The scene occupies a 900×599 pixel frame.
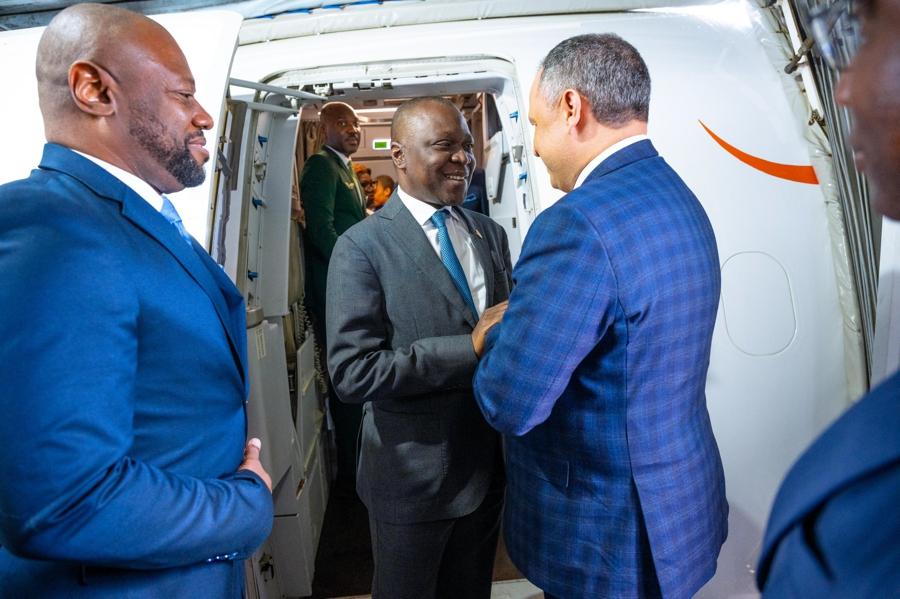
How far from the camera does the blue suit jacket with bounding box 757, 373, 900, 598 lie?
42cm

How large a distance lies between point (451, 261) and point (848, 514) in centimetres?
129

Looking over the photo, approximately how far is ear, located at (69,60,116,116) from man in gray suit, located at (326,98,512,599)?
2.46ft

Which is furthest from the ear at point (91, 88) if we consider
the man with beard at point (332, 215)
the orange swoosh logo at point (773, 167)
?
the man with beard at point (332, 215)

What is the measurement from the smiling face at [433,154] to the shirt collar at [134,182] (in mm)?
886

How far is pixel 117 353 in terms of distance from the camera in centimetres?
71

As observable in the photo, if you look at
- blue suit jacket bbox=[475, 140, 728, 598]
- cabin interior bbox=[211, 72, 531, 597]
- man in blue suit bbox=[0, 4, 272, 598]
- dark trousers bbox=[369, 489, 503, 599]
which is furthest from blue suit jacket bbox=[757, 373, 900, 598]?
cabin interior bbox=[211, 72, 531, 597]

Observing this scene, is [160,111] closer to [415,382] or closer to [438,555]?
[415,382]

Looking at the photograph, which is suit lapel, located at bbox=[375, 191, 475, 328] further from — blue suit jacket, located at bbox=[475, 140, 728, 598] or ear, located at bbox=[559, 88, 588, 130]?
ear, located at bbox=[559, 88, 588, 130]

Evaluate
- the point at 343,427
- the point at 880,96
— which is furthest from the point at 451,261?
the point at 343,427

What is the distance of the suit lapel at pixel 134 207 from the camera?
824 mm

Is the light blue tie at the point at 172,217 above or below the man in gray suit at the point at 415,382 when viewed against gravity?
above

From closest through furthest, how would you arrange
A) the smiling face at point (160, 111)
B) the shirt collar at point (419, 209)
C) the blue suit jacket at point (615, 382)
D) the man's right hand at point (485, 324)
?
the smiling face at point (160, 111) → the blue suit jacket at point (615, 382) → the man's right hand at point (485, 324) → the shirt collar at point (419, 209)

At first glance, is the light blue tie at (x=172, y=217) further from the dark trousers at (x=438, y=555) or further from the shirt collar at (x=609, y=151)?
the dark trousers at (x=438, y=555)

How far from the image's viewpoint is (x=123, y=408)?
0.72 metres
